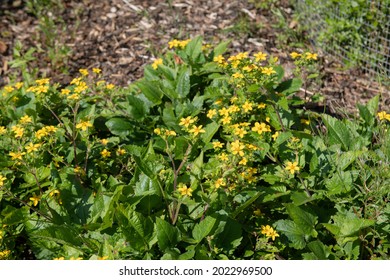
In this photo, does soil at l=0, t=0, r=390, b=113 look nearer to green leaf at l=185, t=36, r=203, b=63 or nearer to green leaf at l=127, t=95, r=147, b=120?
green leaf at l=185, t=36, r=203, b=63

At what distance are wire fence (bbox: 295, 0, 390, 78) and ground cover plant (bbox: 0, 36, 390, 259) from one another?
112 centimetres

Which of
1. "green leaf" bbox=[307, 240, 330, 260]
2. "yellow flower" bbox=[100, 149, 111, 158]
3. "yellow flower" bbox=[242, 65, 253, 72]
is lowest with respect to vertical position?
"yellow flower" bbox=[100, 149, 111, 158]

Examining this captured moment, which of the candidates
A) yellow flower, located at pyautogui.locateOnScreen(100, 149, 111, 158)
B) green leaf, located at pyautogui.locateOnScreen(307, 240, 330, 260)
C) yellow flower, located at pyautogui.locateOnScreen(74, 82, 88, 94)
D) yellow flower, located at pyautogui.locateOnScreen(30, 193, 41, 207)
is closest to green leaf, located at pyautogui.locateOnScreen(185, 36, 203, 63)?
yellow flower, located at pyautogui.locateOnScreen(74, 82, 88, 94)

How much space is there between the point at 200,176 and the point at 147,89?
3.32 feet

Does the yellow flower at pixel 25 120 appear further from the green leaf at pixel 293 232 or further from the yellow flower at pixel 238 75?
the green leaf at pixel 293 232

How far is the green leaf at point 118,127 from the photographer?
156 inches

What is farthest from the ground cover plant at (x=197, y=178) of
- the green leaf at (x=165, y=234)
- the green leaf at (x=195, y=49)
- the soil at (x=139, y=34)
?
the soil at (x=139, y=34)

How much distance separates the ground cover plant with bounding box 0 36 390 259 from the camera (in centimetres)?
317

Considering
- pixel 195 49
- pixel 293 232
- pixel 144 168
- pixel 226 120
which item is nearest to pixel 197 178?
pixel 144 168

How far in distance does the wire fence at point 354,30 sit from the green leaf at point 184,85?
1527mm

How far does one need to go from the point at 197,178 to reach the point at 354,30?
7.59 ft

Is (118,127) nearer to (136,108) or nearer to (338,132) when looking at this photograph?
(136,108)
